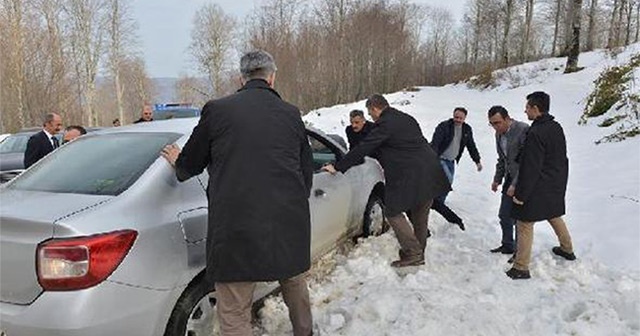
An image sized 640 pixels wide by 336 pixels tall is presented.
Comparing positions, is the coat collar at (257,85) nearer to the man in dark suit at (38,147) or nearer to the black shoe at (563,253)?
the black shoe at (563,253)

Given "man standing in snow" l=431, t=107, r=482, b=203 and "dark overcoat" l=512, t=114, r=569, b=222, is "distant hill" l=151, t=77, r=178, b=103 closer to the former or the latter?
"man standing in snow" l=431, t=107, r=482, b=203

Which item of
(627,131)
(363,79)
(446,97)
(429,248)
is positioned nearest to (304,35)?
(363,79)

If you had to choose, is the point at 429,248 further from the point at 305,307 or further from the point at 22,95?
the point at 22,95

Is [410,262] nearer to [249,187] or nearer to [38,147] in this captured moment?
[249,187]

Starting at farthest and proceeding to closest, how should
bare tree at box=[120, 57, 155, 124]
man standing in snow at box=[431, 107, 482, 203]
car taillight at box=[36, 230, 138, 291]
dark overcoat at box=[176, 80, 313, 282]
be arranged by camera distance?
bare tree at box=[120, 57, 155, 124] → man standing in snow at box=[431, 107, 482, 203] → dark overcoat at box=[176, 80, 313, 282] → car taillight at box=[36, 230, 138, 291]

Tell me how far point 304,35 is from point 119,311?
33272mm

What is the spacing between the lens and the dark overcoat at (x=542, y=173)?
15.4 ft

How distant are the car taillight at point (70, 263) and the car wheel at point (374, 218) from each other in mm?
3483

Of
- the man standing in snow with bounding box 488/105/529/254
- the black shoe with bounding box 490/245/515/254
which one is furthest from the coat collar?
the black shoe with bounding box 490/245/515/254

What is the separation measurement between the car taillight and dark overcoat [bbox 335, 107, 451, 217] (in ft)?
9.14

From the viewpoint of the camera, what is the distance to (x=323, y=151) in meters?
5.33

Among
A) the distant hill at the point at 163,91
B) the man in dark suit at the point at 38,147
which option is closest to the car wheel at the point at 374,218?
the man in dark suit at the point at 38,147

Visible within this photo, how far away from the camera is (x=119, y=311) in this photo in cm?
284

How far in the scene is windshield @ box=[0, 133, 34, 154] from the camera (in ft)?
40.0
